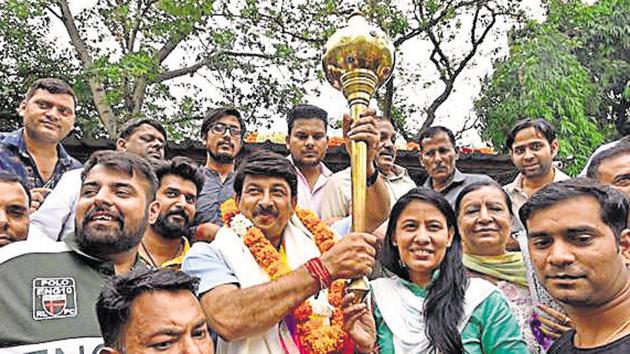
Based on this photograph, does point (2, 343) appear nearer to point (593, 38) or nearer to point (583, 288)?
point (583, 288)

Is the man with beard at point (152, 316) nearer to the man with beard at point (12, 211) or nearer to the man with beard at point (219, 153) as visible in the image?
the man with beard at point (12, 211)

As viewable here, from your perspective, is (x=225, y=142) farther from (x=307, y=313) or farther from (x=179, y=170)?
(x=307, y=313)

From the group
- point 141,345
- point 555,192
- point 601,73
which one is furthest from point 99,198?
point 601,73

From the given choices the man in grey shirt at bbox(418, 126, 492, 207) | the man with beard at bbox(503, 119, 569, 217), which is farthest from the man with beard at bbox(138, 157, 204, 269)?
the man with beard at bbox(503, 119, 569, 217)

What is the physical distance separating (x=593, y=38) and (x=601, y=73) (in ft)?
2.44

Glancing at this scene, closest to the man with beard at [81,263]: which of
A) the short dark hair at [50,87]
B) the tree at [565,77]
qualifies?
the short dark hair at [50,87]

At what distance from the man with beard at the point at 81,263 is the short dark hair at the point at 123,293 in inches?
14.8

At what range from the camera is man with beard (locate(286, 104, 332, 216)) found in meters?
4.81

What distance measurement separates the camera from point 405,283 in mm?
3191

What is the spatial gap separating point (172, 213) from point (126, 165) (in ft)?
2.96

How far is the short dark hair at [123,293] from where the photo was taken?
224cm

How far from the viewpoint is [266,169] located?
313 centimetres

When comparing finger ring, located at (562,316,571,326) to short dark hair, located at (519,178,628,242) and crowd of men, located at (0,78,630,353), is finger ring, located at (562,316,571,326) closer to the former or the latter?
crowd of men, located at (0,78,630,353)

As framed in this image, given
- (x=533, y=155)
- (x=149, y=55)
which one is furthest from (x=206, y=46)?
(x=533, y=155)
